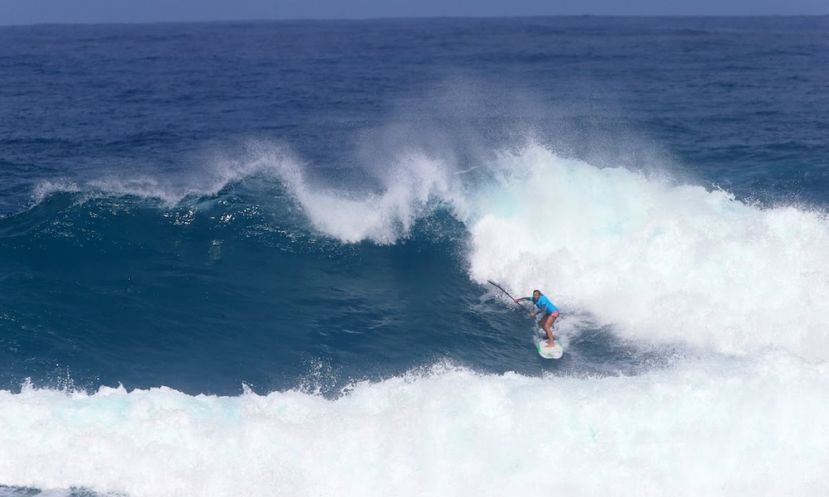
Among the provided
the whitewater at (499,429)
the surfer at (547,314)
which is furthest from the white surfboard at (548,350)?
the whitewater at (499,429)

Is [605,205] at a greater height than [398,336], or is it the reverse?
[605,205]

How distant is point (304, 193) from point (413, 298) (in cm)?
632

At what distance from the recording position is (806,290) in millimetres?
19469

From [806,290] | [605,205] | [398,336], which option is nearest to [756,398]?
[806,290]

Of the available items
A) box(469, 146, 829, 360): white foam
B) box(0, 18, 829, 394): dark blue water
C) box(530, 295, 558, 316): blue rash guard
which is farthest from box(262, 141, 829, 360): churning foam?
box(530, 295, 558, 316): blue rash guard

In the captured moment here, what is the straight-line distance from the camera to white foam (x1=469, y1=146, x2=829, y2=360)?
18766mm

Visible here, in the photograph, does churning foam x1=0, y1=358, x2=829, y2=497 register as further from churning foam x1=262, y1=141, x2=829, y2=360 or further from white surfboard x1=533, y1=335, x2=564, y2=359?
churning foam x1=262, y1=141, x2=829, y2=360

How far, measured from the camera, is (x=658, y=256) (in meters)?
20.8

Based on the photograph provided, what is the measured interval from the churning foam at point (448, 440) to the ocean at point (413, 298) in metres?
0.04

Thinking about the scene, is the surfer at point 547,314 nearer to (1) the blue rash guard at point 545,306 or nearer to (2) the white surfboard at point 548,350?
(1) the blue rash guard at point 545,306

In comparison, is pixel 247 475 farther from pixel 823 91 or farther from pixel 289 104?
pixel 823 91

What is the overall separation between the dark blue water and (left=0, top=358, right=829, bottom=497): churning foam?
5.95 ft

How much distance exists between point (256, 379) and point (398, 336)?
3.76 m

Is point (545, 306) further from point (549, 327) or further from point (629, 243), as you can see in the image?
point (629, 243)
